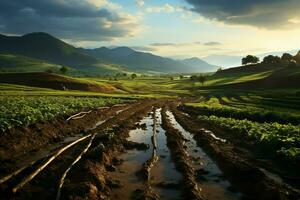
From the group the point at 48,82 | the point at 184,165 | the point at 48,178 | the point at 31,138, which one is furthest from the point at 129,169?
the point at 48,82

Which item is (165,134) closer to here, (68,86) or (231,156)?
(231,156)

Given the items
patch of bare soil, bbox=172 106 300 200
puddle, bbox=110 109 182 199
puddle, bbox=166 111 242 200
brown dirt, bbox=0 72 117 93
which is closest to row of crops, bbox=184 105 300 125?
patch of bare soil, bbox=172 106 300 200

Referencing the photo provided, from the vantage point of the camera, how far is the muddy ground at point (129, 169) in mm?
16094

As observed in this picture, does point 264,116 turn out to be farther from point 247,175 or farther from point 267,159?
point 247,175

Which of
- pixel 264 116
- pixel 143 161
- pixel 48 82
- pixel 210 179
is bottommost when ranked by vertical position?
pixel 143 161

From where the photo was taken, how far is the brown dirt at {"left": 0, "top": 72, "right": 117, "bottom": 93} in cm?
11575

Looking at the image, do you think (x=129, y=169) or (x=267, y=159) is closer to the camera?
(x=129, y=169)

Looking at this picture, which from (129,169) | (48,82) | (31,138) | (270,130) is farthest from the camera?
(48,82)

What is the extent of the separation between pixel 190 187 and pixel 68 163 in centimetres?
761

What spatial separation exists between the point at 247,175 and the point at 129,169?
6648 mm

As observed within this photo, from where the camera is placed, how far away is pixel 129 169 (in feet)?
68.8

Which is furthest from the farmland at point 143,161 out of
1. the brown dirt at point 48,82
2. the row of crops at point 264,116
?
the brown dirt at point 48,82

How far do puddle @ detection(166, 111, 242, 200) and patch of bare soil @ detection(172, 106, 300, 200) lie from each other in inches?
17.2

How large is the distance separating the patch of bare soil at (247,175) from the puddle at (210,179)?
0.44 meters
